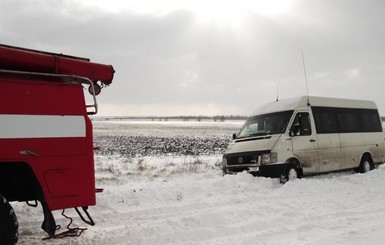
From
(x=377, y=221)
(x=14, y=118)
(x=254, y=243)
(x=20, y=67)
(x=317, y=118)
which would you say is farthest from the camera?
(x=317, y=118)

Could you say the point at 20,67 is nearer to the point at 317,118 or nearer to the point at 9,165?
the point at 9,165

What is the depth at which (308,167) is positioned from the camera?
12062mm

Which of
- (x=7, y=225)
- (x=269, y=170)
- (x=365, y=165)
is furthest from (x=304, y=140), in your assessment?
(x=7, y=225)

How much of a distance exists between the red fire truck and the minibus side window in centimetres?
755

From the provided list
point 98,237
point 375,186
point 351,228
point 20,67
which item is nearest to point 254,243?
point 351,228

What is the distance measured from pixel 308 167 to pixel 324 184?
4.96 feet

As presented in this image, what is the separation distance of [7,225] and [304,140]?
922 centimetres

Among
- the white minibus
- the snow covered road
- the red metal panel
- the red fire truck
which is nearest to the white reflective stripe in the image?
the red fire truck

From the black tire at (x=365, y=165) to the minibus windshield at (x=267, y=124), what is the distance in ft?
13.3

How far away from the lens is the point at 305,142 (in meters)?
12.1

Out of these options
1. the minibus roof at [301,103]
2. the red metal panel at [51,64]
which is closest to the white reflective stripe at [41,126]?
the red metal panel at [51,64]

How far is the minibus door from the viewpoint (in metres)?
11.8

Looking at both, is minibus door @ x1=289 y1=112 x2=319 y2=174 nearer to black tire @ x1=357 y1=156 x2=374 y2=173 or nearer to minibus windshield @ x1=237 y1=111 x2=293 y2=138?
minibus windshield @ x1=237 y1=111 x2=293 y2=138

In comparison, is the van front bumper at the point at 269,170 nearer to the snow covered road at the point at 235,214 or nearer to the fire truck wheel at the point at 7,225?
the snow covered road at the point at 235,214
